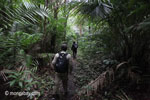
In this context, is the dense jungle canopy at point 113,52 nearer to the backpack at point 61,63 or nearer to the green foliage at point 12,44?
the green foliage at point 12,44

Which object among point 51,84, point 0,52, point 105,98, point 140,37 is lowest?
point 105,98

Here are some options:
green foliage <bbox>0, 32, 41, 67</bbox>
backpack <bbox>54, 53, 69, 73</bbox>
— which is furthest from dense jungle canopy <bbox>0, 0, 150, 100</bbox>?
backpack <bbox>54, 53, 69, 73</bbox>

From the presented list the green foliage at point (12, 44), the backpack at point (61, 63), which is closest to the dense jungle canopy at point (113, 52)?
the green foliage at point (12, 44)

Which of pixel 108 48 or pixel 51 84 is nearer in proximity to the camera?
pixel 51 84

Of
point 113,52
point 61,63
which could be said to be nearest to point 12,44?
point 61,63

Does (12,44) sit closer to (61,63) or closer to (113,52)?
(61,63)

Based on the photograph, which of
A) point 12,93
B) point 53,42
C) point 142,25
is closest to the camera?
point 142,25

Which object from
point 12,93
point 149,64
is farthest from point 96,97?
point 12,93

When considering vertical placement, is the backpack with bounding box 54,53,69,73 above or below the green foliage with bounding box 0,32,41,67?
below

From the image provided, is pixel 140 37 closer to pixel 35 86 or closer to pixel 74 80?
pixel 74 80

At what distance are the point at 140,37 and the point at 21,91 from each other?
3086 millimetres

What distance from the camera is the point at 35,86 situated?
2703 mm

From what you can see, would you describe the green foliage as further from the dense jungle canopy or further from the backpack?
the backpack

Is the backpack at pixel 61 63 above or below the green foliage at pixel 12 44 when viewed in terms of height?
below
